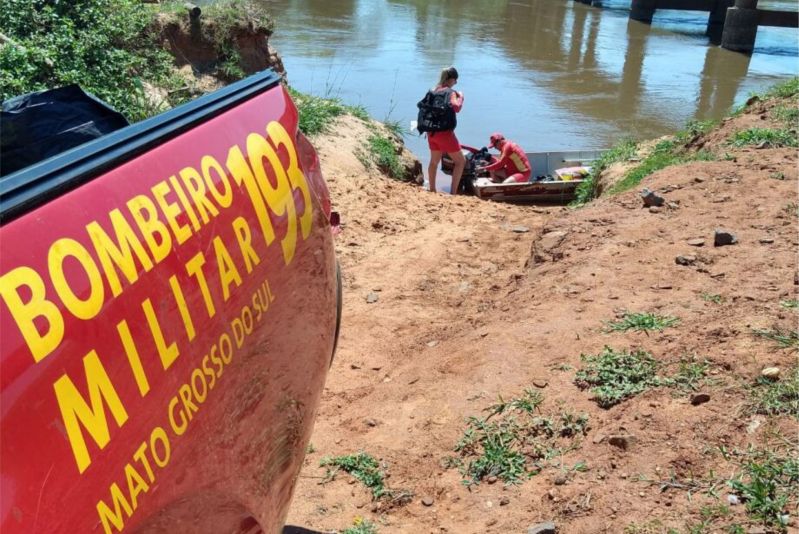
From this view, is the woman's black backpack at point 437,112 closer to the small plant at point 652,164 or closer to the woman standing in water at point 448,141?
the woman standing in water at point 448,141

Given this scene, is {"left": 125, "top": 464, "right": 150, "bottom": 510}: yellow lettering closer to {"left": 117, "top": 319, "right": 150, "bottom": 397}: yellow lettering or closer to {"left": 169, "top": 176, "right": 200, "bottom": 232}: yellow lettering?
{"left": 117, "top": 319, "right": 150, "bottom": 397}: yellow lettering

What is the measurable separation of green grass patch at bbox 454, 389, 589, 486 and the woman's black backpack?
6520 mm

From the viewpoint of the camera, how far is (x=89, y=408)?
4.94ft

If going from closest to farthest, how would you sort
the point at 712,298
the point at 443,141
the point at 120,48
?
the point at 712,298 → the point at 120,48 → the point at 443,141

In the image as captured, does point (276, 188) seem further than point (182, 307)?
Yes

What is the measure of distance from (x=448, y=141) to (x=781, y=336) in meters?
6.95

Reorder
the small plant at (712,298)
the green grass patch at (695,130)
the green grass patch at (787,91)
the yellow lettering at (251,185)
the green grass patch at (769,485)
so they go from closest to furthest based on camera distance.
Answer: the yellow lettering at (251,185)
the green grass patch at (769,485)
the small plant at (712,298)
the green grass patch at (787,91)
the green grass patch at (695,130)

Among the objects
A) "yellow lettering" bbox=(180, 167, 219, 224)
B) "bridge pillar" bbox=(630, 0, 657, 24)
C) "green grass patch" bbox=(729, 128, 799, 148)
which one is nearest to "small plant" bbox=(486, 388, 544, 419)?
"yellow lettering" bbox=(180, 167, 219, 224)

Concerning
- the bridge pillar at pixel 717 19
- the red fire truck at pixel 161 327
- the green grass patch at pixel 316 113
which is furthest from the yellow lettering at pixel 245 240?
the bridge pillar at pixel 717 19

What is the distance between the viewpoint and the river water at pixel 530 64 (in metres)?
16.1

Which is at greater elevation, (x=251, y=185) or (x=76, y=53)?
(x=251, y=185)

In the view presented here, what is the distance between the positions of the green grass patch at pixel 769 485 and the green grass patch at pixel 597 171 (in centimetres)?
687

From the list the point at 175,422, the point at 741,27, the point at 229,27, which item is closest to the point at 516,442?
the point at 175,422

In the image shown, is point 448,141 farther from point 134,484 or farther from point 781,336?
point 134,484
